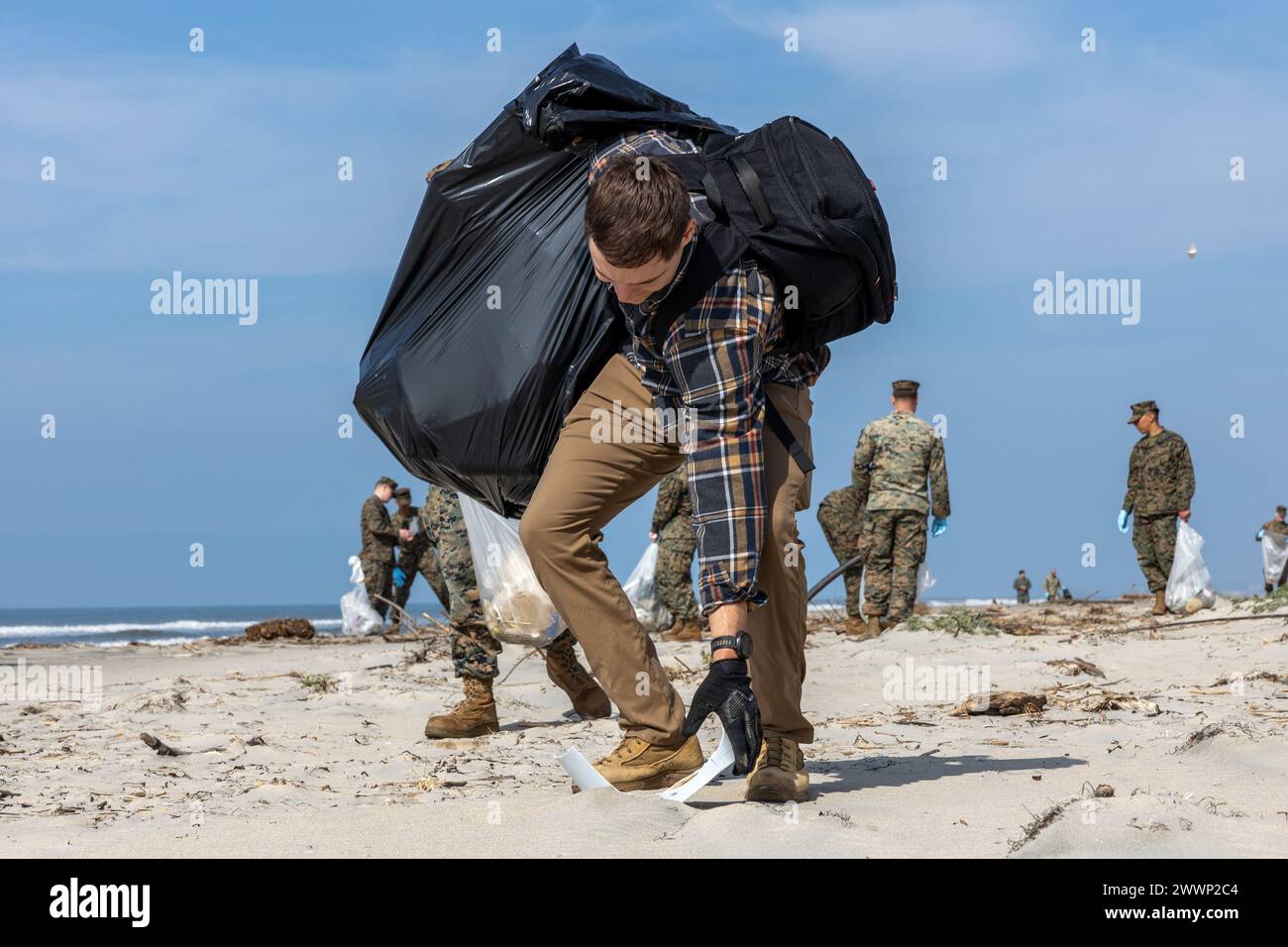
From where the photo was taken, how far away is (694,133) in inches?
134

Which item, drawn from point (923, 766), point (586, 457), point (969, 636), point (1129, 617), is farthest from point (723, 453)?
point (1129, 617)

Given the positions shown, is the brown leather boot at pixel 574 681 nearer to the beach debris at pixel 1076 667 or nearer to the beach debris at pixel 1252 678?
the beach debris at pixel 1076 667

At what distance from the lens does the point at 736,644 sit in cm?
283

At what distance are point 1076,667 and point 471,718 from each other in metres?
3.05

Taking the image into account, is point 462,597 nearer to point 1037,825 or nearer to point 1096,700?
point 1096,700

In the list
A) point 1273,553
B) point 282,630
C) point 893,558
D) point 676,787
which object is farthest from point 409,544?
point 1273,553

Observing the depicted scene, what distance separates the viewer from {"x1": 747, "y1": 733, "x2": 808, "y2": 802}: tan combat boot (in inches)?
125

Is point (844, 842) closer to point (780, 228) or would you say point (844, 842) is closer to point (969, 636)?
point (780, 228)

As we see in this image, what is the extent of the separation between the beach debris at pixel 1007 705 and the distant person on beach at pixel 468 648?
1.52 meters

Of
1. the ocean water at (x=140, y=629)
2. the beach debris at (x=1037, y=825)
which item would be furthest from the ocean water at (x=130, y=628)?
the beach debris at (x=1037, y=825)

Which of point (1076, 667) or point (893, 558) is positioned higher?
point (893, 558)

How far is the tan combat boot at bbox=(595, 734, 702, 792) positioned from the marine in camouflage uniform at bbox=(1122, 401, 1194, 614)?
9457 mm

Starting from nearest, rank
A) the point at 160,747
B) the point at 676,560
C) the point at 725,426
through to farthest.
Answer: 1. the point at 725,426
2. the point at 160,747
3. the point at 676,560

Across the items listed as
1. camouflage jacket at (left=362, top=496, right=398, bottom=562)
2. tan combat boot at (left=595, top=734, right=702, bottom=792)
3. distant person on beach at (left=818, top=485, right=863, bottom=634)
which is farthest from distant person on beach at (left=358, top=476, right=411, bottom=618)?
tan combat boot at (left=595, top=734, right=702, bottom=792)
